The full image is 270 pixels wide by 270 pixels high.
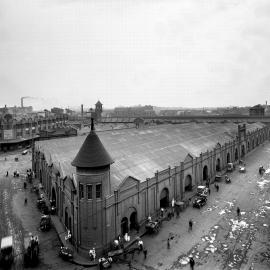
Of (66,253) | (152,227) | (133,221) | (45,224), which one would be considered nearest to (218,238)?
(152,227)

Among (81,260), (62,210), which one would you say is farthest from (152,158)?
(81,260)

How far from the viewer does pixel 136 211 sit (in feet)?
97.9

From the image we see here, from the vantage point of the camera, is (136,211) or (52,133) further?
(52,133)

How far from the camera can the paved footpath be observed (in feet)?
76.4

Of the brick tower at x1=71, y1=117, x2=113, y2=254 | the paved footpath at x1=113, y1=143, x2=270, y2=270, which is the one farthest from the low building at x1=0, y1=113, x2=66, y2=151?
the paved footpath at x1=113, y1=143, x2=270, y2=270

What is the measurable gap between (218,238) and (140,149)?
18.0 m

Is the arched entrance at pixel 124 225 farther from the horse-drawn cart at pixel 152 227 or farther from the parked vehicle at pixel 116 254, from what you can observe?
the parked vehicle at pixel 116 254

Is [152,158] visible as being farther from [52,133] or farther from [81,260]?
[52,133]

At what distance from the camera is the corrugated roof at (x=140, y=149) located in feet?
108

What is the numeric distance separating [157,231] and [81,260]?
30.2ft

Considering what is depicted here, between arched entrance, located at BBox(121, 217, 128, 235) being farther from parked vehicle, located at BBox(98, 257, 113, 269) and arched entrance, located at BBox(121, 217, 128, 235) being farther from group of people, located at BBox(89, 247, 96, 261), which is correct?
parked vehicle, located at BBox(98, 257, 113, 269)

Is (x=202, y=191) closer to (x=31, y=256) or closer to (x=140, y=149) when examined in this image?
(x=140, y=149)

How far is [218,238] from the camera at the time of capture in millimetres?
27500

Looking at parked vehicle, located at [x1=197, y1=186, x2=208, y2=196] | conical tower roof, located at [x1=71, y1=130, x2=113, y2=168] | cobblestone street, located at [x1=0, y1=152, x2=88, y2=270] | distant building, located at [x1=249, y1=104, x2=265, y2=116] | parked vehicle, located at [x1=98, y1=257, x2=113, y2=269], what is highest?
distant building, located at [x1=249, y1=104, x2=265, y2=116]
